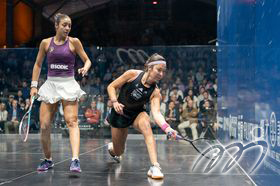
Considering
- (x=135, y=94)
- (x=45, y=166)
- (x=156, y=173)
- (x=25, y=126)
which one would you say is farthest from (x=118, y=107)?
(x=25, y=126)

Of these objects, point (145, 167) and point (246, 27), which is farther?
point (145, 167)

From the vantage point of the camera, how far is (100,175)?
400cm

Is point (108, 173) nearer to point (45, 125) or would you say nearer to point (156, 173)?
point (156, 173)

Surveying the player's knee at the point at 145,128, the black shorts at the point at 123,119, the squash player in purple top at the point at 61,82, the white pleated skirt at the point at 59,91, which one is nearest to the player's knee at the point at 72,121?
the squash player in purple top at the point at 61,82

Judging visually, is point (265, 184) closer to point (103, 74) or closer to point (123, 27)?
point (103, 74)

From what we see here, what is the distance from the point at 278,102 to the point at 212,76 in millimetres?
7102

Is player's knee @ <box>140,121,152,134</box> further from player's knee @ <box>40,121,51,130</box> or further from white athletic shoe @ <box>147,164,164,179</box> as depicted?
player's knee @ <box>40,121,51,130</box>

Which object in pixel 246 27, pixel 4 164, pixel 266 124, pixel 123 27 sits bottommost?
pixel 4 164

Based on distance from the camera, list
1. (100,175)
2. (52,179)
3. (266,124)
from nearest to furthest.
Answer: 1. (266,124)
2. (52,179)
3. (100,175)

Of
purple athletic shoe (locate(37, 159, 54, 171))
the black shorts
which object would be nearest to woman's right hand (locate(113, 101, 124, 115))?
the black shorts

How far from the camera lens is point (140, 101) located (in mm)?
4164

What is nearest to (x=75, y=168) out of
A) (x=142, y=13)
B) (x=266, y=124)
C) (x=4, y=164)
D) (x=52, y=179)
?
(x=52, y=179)

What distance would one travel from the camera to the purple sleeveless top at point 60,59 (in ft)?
13.7

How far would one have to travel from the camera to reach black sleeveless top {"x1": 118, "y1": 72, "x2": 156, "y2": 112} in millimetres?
4082
